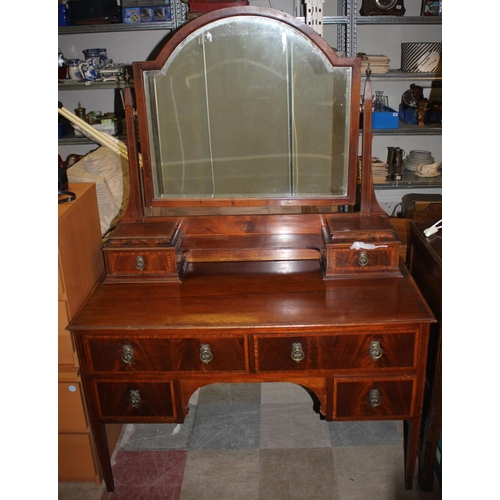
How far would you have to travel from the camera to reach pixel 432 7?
3365mm

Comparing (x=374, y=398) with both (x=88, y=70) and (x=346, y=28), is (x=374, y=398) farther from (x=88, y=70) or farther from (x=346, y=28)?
(x=88, y=70)

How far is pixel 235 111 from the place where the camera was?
1.81 metres

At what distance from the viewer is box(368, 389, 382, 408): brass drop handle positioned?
65.4 inches

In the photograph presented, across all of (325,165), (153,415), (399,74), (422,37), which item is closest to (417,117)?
(399,74)

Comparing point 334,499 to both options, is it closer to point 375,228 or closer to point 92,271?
point 375,228

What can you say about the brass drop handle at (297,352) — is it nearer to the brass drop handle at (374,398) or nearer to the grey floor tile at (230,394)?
the brass drop handle at (374,398)

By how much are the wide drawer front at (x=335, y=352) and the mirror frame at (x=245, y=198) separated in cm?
52

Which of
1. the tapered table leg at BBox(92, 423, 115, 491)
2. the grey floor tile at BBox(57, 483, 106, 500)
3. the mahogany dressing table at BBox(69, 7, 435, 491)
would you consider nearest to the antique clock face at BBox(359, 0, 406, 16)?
the mahogany dressing table at BBox(69, 7, 435, 491)

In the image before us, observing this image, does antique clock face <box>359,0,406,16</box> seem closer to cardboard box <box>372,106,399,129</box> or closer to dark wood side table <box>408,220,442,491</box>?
cardboard box <box>372,106,399,129</box>

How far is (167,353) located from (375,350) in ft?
2.08

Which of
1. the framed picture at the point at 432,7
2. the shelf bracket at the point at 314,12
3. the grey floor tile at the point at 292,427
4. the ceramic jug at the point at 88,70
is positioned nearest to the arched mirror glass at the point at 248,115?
the grey floor tile at the point at 292,427

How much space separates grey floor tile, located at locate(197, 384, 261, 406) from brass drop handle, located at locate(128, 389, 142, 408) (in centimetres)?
69

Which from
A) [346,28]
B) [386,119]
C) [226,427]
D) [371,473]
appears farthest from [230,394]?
[346,28]

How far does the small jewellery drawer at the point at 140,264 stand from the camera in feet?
5.83
